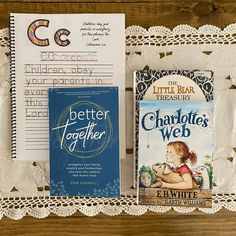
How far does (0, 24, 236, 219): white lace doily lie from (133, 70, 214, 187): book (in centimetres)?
2

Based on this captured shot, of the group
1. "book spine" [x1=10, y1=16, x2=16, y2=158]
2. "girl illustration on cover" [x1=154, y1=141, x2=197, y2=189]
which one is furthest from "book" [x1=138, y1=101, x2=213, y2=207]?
"book spine" [x1=10, y1=16, x2=16, y2=158]

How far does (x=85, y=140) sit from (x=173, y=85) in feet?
0.62

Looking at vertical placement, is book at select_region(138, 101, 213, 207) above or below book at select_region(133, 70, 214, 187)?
below

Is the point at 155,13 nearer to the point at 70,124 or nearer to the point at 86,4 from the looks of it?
the point at 86,4

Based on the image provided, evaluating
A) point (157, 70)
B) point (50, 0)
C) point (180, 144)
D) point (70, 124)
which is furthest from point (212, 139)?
point (50, 0)

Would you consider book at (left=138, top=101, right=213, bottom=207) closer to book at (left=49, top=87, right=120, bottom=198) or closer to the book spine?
book at (left=49, top=87, right=120, bottom=198)

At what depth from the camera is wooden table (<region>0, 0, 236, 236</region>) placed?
2.63ft

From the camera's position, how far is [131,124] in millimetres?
806

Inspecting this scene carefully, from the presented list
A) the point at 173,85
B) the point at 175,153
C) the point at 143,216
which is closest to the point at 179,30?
the point at 173,85

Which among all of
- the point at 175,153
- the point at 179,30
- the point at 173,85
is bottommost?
the point at 175,153

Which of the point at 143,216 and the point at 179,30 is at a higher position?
the point at 179,30

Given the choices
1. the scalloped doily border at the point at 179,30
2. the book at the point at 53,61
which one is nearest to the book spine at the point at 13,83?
the book at the point at 53,61

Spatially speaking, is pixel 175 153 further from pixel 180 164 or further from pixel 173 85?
pixel 173 85

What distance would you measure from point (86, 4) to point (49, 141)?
0.26 m
